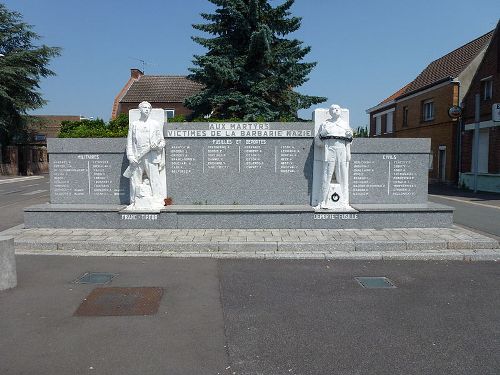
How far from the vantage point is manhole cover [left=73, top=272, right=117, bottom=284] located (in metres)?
5.85

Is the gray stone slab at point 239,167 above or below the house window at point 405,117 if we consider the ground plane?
below

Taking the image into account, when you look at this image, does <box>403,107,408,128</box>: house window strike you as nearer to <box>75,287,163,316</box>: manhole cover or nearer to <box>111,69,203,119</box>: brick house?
<box>111,69,203,119</box>: brick house

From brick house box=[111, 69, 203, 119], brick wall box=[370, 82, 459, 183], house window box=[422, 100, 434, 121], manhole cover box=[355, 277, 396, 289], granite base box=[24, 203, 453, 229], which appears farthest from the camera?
brick house box=[111, 69, 203, 119]

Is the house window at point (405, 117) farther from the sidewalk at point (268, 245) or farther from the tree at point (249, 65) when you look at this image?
the sidewalk at point (268, 245)

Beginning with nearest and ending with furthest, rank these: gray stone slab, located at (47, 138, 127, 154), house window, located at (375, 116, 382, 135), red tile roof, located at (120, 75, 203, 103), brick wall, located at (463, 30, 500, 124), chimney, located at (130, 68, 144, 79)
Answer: gray stone slab, located at (47, 138, 127, 154) → brick wall, located at (463, 30, 500, 124) → house window, located at (375, 116, 382, 135) → red tile roof, located at (120, 75, 203, 103) → chimney, located at (130, 68, 144, 79)

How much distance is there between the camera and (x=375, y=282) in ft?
19.5

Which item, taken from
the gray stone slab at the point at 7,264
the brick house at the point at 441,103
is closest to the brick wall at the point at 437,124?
the brick house at the point at 441,103

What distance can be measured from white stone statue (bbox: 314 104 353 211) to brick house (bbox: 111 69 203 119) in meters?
30.4

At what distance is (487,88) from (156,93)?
2955 cm

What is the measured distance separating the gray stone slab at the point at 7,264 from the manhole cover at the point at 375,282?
4.93 meters

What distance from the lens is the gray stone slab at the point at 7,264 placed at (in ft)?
17.8

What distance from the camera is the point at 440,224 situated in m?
9.00

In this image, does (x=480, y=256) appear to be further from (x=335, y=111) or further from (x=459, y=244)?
(x=335, y=111)

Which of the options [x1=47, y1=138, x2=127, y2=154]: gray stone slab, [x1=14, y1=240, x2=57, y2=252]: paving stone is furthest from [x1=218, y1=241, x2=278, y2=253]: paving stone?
[x1=47, y1=138, x2=127, y2=154]: gray stone slab
